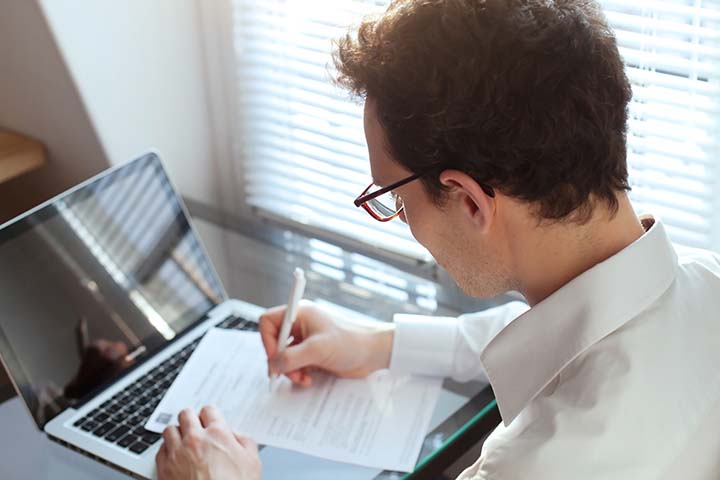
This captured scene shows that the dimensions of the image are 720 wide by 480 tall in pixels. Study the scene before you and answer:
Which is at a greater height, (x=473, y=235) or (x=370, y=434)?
(x=473, y=235)

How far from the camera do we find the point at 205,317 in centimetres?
166

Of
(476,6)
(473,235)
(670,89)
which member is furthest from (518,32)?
(670,89)

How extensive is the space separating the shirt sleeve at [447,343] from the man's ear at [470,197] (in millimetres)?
377

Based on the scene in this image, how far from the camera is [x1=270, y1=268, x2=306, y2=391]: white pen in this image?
4.74 ft

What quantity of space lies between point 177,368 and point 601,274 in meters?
0.71

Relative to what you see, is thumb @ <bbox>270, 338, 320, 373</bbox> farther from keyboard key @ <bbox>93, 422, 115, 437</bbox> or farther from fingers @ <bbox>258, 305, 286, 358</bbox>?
keyboard key @ <bbox>93, 422, 115, 437</bbox>

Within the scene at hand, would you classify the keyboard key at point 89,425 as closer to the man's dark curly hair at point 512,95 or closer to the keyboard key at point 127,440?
the keyboard key at point 127,440

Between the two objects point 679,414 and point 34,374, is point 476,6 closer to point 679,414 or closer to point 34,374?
point 679,414

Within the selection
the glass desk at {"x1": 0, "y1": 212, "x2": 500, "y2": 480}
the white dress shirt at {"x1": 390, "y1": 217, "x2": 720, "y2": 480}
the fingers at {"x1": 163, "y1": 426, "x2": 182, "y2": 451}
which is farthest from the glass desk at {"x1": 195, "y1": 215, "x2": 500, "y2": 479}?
the fingers at {"x1": 163, "y1": 426, "x2": 182, "y2": 451}

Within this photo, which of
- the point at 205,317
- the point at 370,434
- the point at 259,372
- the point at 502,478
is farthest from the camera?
the point at 205,317

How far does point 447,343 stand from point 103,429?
499 mm

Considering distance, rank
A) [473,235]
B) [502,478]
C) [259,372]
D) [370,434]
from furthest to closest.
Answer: [259,372], [370,434], [473,235], [502,478]

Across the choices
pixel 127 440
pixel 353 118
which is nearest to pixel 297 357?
pixel 127 440

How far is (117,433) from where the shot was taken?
1404 mm
